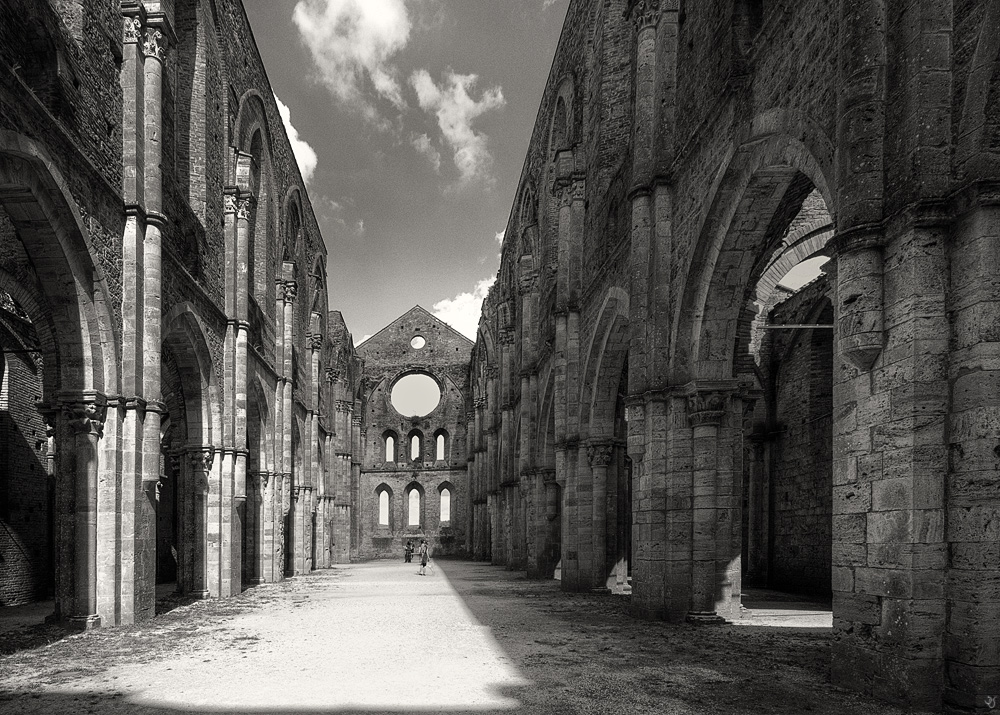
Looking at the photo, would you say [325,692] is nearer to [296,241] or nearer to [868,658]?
[868,658]

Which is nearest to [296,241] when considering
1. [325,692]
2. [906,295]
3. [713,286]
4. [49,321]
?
[49,321]

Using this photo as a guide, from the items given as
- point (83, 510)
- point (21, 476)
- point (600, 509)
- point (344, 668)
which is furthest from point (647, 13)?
point (21, 476)

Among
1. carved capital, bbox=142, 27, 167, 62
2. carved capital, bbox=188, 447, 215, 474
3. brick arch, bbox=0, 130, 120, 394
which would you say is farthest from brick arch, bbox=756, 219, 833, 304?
carved capital, bbox=188, 447, 215, 474

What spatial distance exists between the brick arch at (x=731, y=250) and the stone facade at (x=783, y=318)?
32 mm

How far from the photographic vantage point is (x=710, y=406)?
11.0 m

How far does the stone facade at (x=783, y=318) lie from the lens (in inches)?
221

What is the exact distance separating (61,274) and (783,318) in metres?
15.5

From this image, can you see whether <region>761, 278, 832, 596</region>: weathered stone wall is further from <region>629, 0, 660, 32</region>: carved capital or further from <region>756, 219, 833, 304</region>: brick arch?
<region>629, 0, 660, 32</region>: carved capital

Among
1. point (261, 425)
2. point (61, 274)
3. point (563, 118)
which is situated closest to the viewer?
point (61, 274)

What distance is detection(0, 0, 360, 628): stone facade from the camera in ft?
32.5

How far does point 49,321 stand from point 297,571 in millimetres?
17144

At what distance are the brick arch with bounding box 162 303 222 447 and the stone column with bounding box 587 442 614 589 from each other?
8176 millimetres

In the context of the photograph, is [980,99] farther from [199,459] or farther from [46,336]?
[199,459]

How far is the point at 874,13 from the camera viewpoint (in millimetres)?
6336
